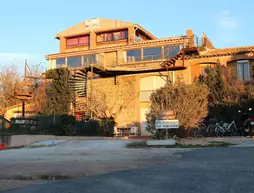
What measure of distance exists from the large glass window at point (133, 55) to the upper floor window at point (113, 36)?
21.5 feet

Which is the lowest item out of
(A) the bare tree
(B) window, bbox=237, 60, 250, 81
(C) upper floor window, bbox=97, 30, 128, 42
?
(A) the bare tree

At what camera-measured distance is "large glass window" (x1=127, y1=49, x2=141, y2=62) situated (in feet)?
110

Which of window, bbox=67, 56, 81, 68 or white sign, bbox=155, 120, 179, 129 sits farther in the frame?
window, bbox=67, 56, 81, 68

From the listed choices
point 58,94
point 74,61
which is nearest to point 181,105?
point 58,94

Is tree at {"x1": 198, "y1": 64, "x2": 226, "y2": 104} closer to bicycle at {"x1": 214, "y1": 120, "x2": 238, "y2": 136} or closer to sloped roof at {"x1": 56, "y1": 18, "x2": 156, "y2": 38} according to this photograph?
bicycle at {"x1": 214, "y1": 120, "x2": 238, "y2": 136}

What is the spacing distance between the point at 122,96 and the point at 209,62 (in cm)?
859

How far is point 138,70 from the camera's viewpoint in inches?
1174

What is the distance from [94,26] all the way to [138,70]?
50.5ft

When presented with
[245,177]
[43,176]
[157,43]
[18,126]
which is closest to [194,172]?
[245,177]

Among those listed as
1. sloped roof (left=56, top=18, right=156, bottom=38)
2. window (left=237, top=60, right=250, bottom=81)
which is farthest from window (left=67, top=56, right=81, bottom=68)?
window (left=237, top=60, right=250, bottom=81)

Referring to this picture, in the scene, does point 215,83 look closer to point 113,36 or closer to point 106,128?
point 106,128

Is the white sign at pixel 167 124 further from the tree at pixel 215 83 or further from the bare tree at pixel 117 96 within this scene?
the bare tree at pixel 117 96

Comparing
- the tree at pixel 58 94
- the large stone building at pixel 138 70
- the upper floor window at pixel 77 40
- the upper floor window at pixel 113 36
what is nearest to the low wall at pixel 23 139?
the large stone building at pixel 138 70

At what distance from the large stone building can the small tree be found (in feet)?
35.0
